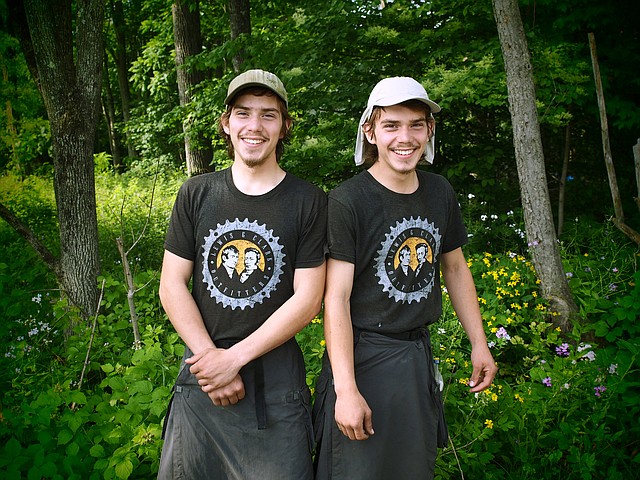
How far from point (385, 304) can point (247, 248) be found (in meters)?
0.54

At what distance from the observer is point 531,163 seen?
475 cm

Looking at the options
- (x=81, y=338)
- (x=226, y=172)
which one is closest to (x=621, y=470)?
(x=226, y=172)

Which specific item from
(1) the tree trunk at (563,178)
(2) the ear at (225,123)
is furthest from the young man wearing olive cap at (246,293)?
(1) the tree trunk at (563,178)

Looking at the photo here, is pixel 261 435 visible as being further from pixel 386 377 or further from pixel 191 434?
pixel 386 377

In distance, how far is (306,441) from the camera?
2.00 m

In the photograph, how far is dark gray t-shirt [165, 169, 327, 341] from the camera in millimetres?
1949

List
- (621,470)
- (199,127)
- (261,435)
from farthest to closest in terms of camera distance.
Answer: (199,127), (621,470), (261,435)

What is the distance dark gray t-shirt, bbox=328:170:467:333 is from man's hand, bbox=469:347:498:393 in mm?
355

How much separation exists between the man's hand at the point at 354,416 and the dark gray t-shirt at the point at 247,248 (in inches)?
16.0

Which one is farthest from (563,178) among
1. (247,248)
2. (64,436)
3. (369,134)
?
(64,436)

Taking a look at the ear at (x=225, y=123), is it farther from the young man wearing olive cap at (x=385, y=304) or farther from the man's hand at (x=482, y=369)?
the man's hand at (x=482, y=369)

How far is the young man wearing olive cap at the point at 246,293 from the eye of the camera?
1947 millimetres

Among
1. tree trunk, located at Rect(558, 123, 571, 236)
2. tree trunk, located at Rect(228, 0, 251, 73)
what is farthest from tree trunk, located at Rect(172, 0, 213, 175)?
tree trunk, located at Rect(558, 123, 571, 236)

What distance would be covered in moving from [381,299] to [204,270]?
25.8 inches
